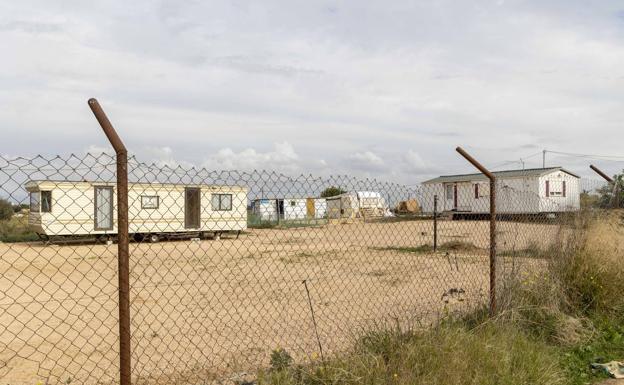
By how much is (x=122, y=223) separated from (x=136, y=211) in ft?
63.4

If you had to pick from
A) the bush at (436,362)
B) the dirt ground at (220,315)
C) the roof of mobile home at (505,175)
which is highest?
the roof of mobile home at (505,175)

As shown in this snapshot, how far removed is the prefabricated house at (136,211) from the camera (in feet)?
65.5

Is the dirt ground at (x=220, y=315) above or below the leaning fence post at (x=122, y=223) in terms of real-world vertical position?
below

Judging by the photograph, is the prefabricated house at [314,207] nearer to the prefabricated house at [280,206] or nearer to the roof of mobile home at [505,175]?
the prefabricated house at [280,206]

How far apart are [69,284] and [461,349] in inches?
396

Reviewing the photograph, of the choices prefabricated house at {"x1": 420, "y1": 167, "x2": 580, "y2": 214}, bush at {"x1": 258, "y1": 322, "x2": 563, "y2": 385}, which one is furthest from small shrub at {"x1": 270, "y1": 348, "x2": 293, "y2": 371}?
prefabricated house at {"x1": 420, "y1": 167, "x2": 580, "y2": 214}

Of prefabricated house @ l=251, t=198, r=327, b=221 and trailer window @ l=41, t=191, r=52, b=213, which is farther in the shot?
trailer window @ l=41, t=191, r=52, b=213

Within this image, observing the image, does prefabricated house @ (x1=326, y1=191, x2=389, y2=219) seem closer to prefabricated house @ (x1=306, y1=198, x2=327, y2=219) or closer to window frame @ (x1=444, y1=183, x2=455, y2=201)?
prefabricated house @ (x1=306, y1=198, x2=327, y2=219)

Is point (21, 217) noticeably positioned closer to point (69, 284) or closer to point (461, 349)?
point (69, 284)

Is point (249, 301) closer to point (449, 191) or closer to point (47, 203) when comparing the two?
point (47, 203)

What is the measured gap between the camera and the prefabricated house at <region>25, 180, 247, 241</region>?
20.0 metres

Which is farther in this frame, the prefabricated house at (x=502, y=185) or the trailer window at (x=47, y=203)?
the prefabricated house at (x=502, y=185)

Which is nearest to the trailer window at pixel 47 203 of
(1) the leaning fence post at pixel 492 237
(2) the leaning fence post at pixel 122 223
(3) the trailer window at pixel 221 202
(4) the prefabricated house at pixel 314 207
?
(3) the trailer window at pixel 221 202

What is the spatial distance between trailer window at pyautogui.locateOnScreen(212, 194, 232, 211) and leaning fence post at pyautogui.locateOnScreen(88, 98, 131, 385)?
66.5 ft
